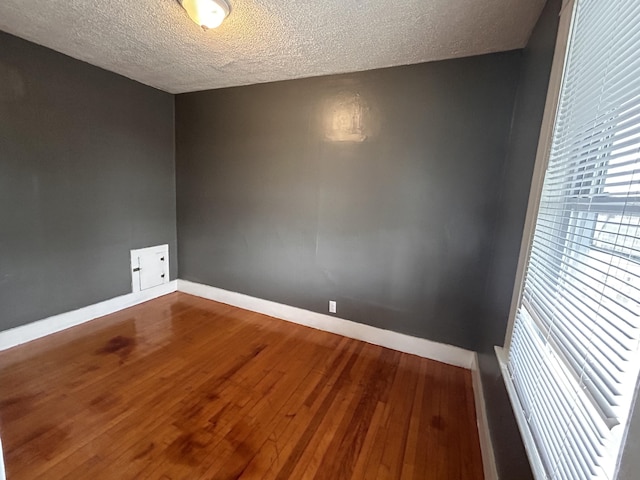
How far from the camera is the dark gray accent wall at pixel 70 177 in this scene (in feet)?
7.18

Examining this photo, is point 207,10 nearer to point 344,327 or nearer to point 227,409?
point 227,409

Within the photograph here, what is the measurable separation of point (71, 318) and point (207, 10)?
2.86 meters

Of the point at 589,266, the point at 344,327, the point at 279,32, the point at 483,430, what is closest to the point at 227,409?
the point at 344,327

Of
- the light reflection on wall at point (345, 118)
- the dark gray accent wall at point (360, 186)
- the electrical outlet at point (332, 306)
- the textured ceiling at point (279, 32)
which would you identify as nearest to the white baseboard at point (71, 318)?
the dark gray accent wall at point (360, 186)

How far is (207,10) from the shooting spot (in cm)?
157

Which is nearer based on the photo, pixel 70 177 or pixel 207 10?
pixel 207 10

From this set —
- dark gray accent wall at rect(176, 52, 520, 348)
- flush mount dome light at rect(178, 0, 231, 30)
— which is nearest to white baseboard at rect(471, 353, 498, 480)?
dark gray accent wall at rect(176, 52, 520, 348)

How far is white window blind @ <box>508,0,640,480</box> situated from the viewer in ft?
2.03

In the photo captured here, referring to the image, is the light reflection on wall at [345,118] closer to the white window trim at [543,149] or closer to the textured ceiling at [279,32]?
the textured ceiling at [279,32]

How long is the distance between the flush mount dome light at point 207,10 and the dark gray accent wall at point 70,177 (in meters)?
1.62

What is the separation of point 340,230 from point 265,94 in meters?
1.58

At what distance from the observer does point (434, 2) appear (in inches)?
60.1

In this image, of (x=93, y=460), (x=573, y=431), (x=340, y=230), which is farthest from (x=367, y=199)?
(x=93, y=460)

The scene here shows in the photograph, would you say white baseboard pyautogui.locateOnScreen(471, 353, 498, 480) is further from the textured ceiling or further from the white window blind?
the textured ceiling
